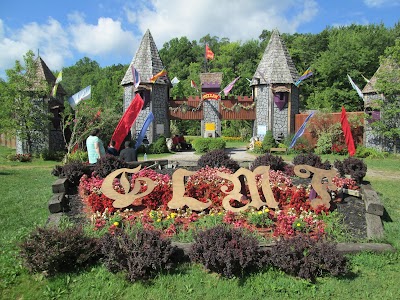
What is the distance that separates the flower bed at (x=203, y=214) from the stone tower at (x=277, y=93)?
655 inches

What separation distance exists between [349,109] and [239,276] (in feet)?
108

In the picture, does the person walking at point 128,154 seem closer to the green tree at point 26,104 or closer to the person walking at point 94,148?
the person walking at point 94,148

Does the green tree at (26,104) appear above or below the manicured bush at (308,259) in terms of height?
above

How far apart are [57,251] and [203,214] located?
2837 millimetres

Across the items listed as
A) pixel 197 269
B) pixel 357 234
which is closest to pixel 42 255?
pixel 197 269

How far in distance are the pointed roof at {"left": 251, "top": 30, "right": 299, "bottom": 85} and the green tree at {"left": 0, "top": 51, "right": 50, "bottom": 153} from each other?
14056mm

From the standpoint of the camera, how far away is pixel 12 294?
427 centimetres

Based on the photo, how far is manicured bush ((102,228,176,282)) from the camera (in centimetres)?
443

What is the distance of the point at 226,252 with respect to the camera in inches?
175

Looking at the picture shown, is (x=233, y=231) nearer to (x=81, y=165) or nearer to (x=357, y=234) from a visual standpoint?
(x=357, y=234)

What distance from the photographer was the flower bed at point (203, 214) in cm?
586

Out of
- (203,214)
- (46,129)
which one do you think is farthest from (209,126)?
(203,214)

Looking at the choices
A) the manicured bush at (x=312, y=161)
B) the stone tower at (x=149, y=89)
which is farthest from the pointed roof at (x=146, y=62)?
the manicured bush at (x=312, y=161)

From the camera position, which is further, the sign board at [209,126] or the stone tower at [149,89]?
the sign board at [209,126]
